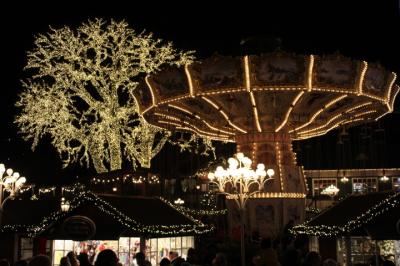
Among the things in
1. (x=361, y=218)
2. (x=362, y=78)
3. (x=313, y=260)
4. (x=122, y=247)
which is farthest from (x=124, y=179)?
(x=313, y=260)

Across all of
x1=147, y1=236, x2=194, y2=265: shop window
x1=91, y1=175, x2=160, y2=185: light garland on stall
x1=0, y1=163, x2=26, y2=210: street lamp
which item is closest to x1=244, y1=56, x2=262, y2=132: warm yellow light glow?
x1=147, y1=236, x2=194, y2=265: shop window

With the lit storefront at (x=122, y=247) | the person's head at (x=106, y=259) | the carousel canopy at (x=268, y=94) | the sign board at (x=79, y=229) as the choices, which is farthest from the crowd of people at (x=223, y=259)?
the carousel canopy at (x=268, y=94)

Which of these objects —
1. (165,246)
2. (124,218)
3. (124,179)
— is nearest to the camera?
(124,218)

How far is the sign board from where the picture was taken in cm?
1291

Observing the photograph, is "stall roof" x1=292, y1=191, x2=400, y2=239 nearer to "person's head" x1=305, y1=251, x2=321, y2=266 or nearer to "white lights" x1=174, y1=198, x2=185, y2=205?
"person's head" x1=305, y1=251, x2=321, y2=266

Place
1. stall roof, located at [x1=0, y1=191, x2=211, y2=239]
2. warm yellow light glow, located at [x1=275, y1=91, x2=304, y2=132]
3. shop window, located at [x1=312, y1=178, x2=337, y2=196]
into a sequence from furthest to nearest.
A: shop window, located at [x1=312, y1=178, x2=337, y2=196]
warm yellow light glow, located at [x1=275, y1=91, x2=304, y2=132]
stall roof, located at [x1=0, y1=191, x2=211, y2=239]

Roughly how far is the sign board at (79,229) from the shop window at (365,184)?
30.5 m

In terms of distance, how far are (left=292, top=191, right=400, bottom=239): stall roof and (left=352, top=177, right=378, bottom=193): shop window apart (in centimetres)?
2453

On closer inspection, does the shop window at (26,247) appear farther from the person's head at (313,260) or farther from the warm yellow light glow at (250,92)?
the person's head at (313,260)

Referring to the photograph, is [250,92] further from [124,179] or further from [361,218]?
[124,179]

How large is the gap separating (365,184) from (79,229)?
3123 cm

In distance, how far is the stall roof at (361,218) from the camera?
13125 millimetres

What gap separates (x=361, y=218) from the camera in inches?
547

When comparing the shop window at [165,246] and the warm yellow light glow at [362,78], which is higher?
the warm yellow light glow at [362,78]
